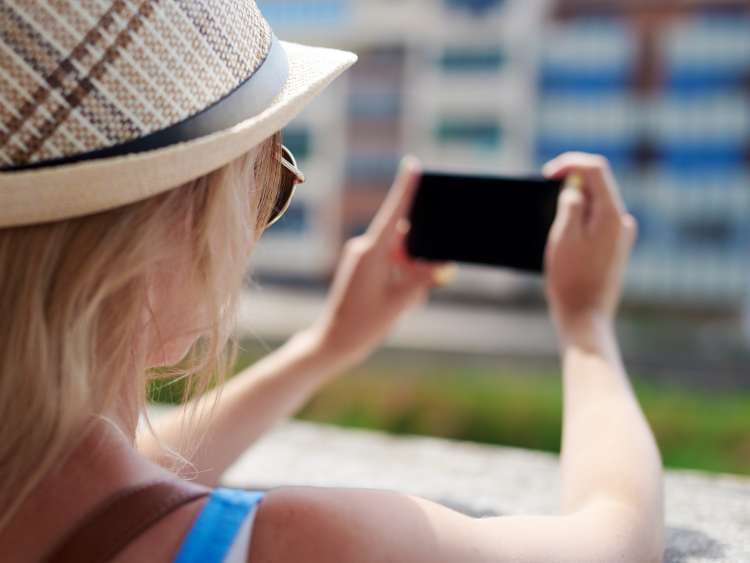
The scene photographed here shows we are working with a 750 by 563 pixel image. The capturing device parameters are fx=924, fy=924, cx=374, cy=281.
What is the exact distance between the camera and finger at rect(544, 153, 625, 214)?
27.4 inches

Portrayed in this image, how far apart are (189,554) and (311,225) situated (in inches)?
653

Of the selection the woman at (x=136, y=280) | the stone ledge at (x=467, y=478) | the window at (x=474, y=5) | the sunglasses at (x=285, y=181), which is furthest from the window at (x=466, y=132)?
Answer: the woman at (x=136, y=280)

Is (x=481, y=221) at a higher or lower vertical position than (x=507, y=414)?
higher

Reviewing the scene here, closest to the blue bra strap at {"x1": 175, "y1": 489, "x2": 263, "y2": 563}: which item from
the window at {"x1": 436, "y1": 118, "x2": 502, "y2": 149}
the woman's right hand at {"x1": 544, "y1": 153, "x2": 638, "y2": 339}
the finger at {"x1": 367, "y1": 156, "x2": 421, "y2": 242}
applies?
the woman's right hand at {"x1": 544, "y1": 153, "x2": 638, "y2": 339}

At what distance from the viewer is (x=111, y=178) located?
374mm

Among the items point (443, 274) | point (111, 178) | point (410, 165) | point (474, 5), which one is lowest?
point (474, 5)

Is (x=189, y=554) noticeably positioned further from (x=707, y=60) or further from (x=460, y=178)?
(x=707, y=60)

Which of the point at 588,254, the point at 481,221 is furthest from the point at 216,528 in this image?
the point at 481,221

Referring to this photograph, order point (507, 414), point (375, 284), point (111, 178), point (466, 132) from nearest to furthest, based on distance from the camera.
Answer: point (111, 178) < point (375, 284) < point (507, 414) < point (466, 132)

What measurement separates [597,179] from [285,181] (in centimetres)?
28

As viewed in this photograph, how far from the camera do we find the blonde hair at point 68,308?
1.25 ft

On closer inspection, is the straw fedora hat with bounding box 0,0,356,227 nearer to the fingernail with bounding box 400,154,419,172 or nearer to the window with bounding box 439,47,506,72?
the fingernail with bounding box 400,154,419,172

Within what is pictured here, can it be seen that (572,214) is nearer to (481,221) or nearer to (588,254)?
(588,254)

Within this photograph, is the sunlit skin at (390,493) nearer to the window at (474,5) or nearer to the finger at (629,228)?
the finger at (629,228)
